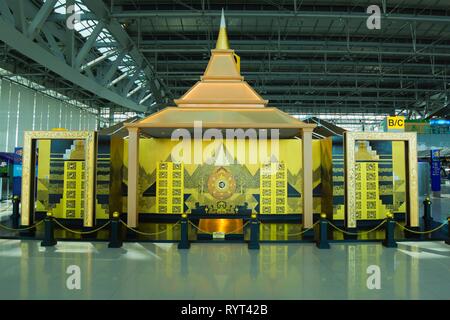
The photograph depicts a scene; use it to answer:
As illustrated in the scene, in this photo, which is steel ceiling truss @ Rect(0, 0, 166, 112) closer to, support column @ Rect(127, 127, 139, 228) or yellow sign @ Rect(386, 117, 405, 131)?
support column @ Rect(127, 127, 139, 228)

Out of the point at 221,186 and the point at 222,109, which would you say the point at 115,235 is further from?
the point at 222,109

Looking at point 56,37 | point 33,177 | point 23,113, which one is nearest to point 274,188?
point 33,177

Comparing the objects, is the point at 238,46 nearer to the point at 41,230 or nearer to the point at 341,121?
the point at 41,230

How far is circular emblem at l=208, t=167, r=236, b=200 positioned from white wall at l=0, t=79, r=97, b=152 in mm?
16314

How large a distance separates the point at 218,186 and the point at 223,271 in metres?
4.92

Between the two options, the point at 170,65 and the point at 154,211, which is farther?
the point at 170,65

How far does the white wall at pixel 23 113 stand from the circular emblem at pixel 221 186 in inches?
642

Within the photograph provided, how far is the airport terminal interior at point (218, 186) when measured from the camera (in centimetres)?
541

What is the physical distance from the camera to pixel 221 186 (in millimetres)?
10430

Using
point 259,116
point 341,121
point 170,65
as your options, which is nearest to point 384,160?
point 259,116

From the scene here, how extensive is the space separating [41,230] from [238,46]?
39.4 ft

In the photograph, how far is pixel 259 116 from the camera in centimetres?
793

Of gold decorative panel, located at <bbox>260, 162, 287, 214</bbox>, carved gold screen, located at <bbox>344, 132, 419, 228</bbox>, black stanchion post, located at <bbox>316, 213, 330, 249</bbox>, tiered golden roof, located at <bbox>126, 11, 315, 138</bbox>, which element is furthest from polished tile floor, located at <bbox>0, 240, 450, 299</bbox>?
tiered golden roof, located at <bbox>126, 11, 315, 138</bbox>

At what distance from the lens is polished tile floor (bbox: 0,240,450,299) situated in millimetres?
4707
